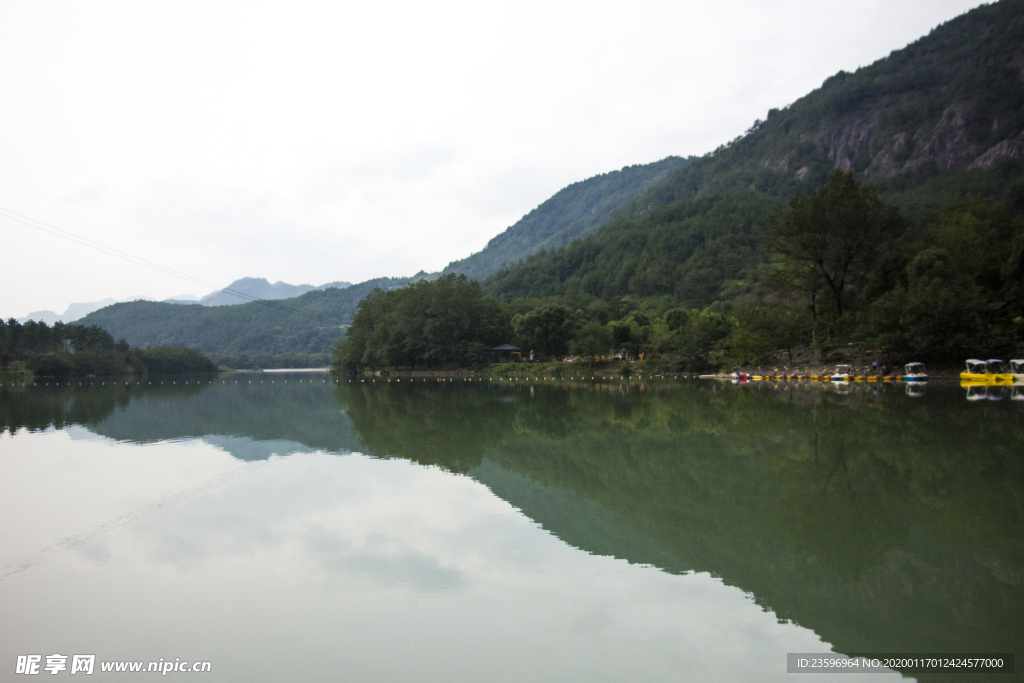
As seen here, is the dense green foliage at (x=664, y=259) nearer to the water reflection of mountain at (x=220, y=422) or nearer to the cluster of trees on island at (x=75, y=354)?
the cluster of trees on island at (x=75, y=354)

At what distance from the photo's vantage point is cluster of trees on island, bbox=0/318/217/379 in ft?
252

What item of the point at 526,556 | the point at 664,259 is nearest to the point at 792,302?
the point at 526,556

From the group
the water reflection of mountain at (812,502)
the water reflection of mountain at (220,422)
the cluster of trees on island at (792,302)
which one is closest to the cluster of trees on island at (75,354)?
the cluster of trees on island at (792,302)

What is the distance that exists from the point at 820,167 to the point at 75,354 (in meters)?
142

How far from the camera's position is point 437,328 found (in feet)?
227

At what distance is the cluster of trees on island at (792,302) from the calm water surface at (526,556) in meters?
23.6

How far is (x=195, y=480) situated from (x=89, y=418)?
52.7ft

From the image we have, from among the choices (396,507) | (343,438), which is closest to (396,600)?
(396,507)

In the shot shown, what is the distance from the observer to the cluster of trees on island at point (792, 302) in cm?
3231

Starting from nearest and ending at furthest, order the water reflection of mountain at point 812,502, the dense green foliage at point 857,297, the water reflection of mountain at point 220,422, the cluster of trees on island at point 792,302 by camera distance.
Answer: the water reflection of mountain at point 812,502 < the water reflection of mountain at point 220,422 < the dense green foliage at point 857,297 < the cluster of trees on island at point 792,302

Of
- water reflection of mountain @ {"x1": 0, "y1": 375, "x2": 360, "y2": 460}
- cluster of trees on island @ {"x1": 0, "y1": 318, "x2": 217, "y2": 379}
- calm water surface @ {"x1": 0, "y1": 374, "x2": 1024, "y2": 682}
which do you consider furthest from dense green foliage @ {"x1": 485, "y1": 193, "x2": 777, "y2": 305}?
calm water surface @ {"x1": 0, "y1": 374, "x2": 1024, "y2": 682}

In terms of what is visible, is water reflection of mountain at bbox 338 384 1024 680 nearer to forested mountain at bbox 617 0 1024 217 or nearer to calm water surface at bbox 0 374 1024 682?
calm water surface at bbox 0 374 1024 682

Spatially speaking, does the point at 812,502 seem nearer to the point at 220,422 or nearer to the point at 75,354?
the point at 220,422

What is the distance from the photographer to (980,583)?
207 inches
